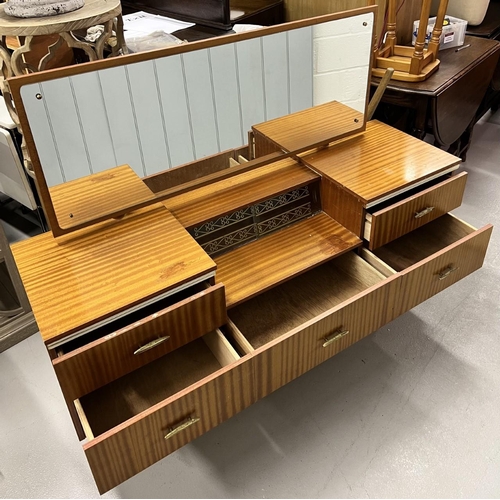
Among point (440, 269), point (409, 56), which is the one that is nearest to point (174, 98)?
point (440, 269)

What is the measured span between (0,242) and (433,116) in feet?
4.42

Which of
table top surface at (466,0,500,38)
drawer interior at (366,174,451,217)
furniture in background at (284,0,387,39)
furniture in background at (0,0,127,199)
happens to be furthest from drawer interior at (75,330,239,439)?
table top surface at (466,0,500,38)

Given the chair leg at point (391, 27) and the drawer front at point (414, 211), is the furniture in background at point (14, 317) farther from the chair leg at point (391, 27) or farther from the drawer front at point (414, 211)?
the chair leg at point (391, 27)

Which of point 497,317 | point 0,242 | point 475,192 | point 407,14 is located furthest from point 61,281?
point 475,192

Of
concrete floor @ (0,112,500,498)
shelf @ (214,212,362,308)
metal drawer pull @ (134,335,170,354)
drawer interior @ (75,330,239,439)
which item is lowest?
concrete floor @ (0,112,500,498)

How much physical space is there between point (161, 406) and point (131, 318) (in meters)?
0.19

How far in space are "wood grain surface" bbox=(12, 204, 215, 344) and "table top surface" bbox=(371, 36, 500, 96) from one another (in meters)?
0.96

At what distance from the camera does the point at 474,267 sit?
118cm

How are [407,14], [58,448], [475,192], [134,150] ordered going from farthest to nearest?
1. [475,192]
2. [407,14]
3. [58,448]
4. [134,150]

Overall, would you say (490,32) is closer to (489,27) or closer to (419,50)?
(489,27)

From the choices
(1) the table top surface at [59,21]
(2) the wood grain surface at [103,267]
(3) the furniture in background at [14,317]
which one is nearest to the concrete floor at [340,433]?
(3) the furniture in background at [14,317]

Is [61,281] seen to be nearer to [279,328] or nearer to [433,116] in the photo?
[279,328]

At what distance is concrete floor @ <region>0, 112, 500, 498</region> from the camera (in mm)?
1065

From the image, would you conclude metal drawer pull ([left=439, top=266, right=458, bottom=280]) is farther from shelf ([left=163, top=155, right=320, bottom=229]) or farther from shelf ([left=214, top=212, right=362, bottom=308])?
shelf ([left=163, top=155, right=320, bottom=229])
